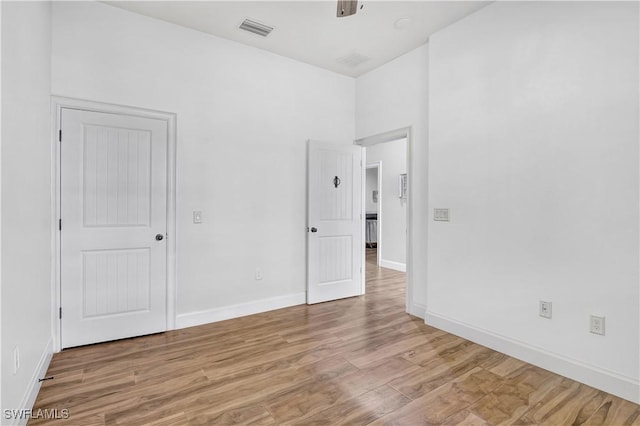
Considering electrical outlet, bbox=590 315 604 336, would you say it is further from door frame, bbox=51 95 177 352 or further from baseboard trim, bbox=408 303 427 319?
door frame, bbox=51 95 177 352

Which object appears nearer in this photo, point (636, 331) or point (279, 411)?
point (279, 411)

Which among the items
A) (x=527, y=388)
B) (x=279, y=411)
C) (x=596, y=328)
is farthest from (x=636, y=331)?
(x=279, y=411)

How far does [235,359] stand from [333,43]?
10.8ft

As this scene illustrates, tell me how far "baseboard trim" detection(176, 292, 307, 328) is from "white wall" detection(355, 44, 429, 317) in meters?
1.43

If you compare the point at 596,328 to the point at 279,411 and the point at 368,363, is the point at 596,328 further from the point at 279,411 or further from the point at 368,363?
the point at 279,411

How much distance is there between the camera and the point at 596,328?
2.25 meters

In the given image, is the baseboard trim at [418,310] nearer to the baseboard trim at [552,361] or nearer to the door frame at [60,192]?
the baseboard trim at [552,361]

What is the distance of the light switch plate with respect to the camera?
3.25 metres

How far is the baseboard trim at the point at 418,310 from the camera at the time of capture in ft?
11.8

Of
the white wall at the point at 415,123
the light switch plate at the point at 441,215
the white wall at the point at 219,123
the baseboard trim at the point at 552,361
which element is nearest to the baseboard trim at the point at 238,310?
the white wall at the point at 219,123

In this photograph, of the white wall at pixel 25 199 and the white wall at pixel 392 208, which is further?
the white wall at pixel 392 208

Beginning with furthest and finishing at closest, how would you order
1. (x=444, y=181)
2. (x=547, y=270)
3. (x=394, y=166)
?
(x=394, y=166) < (x=444, y=181) < (x=547, y=270)

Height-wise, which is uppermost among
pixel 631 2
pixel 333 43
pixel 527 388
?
pixel 333 43

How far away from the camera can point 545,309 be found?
252cm
